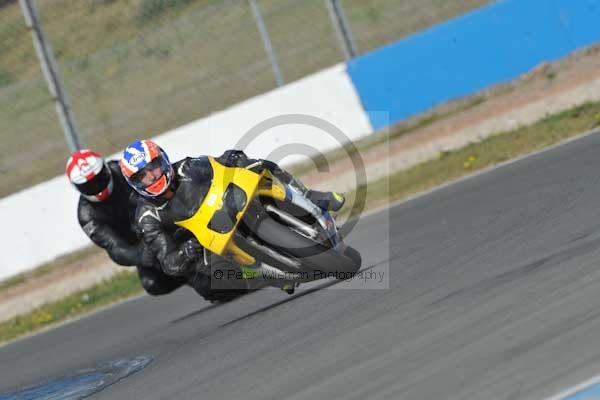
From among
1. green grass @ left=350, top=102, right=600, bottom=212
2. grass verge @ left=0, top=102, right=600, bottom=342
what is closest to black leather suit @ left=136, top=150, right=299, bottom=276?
grass verge @ left=0, top=102, right=600, bottom=342

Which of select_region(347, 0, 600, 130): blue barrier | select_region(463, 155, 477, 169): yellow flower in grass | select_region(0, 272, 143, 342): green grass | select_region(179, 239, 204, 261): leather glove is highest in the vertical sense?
select_region(179, 239, 204, 261): leather glove

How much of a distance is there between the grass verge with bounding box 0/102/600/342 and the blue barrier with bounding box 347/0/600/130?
1.91 m

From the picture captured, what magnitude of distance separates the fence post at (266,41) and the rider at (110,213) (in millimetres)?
5350

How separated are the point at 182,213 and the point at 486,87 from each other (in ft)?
26.5

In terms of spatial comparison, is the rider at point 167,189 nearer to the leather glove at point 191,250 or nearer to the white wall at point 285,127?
the leather glove at point 191,250

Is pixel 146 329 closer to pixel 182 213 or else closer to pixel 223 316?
pixel 223 316

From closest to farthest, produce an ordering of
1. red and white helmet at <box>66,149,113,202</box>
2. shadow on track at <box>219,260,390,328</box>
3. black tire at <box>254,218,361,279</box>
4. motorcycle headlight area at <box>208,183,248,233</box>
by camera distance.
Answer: motorcycle headlight area at <box>208,183,248,233</box>
black tire at <box>254,218,361,279</box>
shadow on track at <box>219,260,390,328</box>
red and white helmet at <box>66,149,113,202</box>

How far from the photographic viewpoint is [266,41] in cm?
1480

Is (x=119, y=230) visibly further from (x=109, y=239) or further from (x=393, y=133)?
(x=393, y=133)

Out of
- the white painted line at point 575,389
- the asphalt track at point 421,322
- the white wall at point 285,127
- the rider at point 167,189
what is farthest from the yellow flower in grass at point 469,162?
the white painted line at point 575,389

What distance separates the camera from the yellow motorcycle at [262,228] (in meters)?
7.45

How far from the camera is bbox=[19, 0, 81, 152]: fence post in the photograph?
551 inches

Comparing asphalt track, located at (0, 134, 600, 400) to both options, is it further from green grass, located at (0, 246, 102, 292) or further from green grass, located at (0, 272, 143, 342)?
green grass, located at (0, 246, 102, 292)

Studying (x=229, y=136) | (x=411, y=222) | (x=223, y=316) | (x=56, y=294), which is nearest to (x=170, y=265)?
(x=223, y=316)
